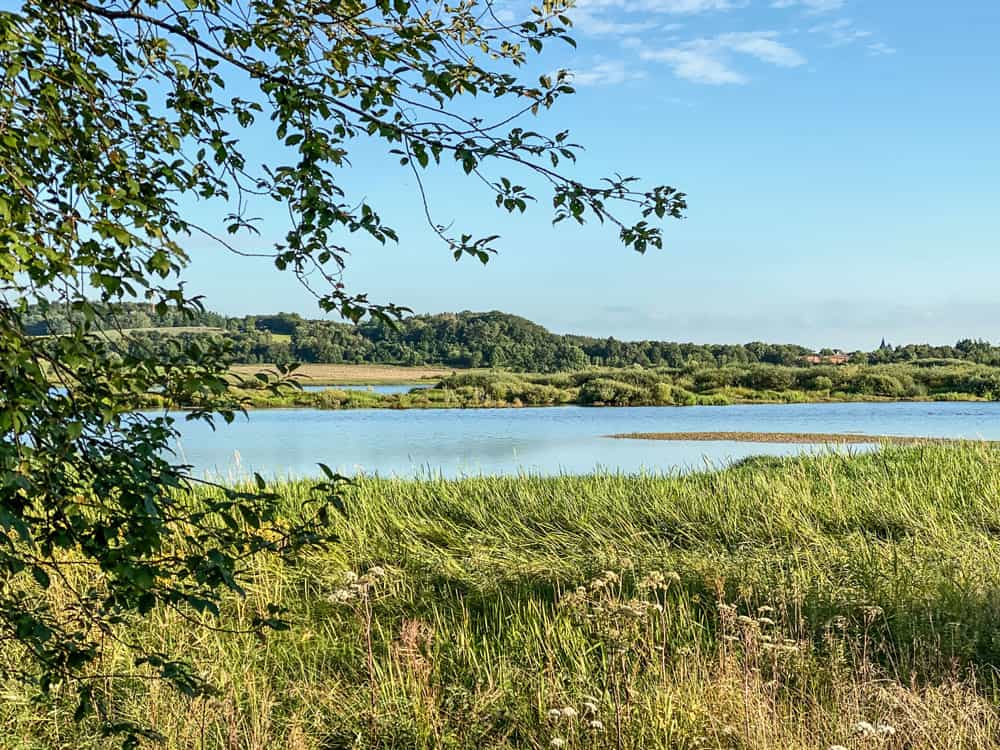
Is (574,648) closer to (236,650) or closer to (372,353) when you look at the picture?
(236,650)

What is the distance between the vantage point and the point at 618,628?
3605mm

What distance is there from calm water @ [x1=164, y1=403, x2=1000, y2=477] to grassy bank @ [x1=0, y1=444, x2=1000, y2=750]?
6.74ft

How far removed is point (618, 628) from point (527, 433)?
16.7m

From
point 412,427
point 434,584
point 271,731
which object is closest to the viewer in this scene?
point 271,731

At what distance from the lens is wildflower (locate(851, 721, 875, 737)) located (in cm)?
271

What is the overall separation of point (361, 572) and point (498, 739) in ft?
11.1

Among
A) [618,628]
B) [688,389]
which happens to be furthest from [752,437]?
[618,628]

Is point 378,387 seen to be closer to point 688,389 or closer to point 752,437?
point 688,389

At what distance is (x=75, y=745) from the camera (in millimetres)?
3709

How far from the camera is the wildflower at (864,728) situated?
2.71 metres

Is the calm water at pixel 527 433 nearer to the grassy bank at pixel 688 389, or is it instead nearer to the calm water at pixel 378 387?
the grassy bank at pixel 688 389

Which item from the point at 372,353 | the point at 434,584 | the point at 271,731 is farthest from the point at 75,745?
the point at 372,353

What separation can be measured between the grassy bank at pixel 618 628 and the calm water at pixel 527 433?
6.74ft

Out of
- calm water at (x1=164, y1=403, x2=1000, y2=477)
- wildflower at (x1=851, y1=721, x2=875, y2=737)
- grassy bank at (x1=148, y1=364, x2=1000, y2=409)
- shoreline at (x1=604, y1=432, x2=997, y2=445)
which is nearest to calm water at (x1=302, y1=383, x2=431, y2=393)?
grassy bank at (x1=148, y1=364, x2=1000, y2=409)
